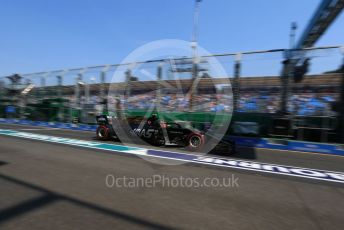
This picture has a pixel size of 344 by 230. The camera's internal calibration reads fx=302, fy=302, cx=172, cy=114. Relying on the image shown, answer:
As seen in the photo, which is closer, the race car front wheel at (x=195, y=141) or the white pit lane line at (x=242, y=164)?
the white pit lane line at (x=242, y=164)

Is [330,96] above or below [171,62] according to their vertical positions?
below

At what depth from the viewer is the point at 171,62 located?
17.0m

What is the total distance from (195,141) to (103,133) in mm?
4199

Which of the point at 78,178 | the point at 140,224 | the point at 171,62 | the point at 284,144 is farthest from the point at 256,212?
the point at 171,62

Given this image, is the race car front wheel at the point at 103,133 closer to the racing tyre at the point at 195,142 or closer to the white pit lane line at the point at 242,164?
the white pit lane line at the point at 242,164

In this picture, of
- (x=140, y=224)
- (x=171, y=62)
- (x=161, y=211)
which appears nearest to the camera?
(x=140, y=224)

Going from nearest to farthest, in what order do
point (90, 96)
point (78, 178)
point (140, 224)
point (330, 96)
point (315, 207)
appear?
point (140, 224) < point (315, 207) < point (78, 178) < point (330, 96) < point (90, 96)

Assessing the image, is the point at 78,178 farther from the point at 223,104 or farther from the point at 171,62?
the point at 171,62

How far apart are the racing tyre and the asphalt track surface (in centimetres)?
268

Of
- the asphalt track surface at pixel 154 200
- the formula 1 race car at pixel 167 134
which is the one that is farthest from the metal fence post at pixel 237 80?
the asphalt track surface at pixel 154 200

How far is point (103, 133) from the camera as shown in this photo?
12.5m

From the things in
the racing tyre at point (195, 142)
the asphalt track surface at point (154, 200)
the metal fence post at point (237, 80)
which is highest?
the metal fence post at point (237, 80)

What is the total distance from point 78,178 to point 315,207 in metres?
4.32
